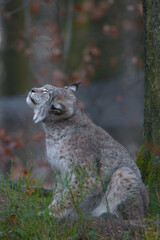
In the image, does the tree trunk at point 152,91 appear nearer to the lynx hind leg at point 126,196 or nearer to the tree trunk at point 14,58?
the lynx hind leg at point 126,196

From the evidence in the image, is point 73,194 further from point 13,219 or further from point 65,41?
point 65,41

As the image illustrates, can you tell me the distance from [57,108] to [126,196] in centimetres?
120

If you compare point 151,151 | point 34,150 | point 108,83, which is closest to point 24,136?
point 34,150

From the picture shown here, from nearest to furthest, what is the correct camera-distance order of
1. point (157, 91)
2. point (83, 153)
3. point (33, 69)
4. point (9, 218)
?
point (9, 218)
point (83, 153)
point (157, 91)
point (33, 69)

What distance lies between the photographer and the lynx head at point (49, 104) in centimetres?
576

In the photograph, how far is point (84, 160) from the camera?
223 inches

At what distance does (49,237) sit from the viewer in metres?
4.56

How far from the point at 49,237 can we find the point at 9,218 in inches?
19.2

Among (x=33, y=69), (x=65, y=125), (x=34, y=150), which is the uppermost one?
(x=65, y=125)

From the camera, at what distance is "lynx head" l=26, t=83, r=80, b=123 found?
227 inches

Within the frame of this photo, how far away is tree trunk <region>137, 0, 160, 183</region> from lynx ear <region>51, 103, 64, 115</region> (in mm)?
1177

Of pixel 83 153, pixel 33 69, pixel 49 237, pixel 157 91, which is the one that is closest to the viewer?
pixel 49 237

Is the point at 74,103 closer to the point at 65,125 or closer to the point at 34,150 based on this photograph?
the point at 65,125

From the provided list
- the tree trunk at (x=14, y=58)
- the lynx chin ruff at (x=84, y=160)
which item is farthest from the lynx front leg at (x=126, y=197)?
the tree trunk at (x=14, y=58)
